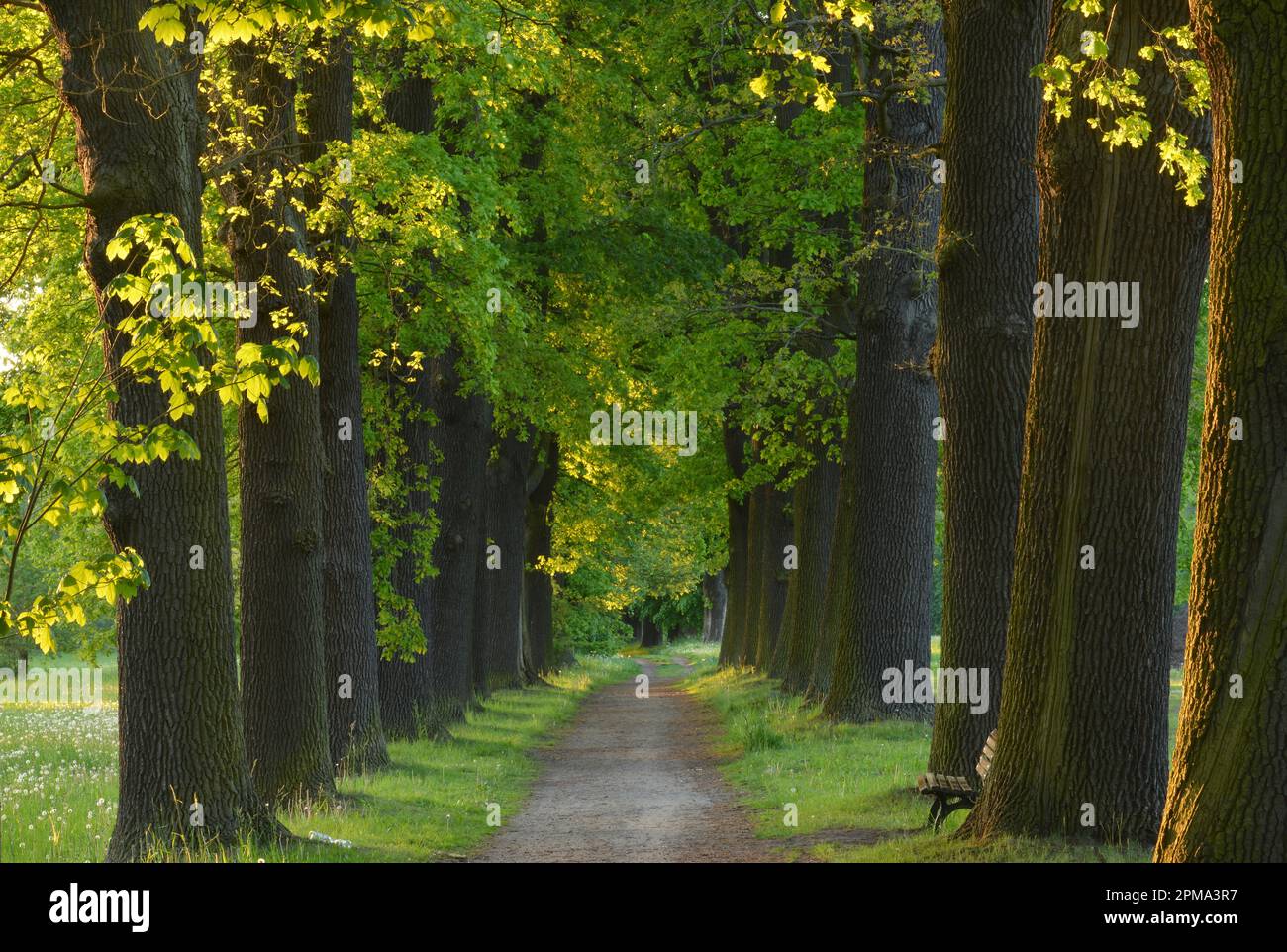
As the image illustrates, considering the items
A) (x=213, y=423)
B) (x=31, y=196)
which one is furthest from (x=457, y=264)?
(x=213, y=423)

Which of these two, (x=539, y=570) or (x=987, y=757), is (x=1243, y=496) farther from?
(x=539, y=570)

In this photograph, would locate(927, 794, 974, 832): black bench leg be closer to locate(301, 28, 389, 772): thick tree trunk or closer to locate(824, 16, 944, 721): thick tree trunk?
locate(824, 16, 944, 721): thick tree trunk

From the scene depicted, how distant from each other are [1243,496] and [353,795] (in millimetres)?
10447

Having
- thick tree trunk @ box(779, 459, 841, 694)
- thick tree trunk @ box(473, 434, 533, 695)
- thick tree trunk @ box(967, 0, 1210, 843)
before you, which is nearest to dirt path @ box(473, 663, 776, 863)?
thick tree trunk @ box(779, 459, 841, 694)

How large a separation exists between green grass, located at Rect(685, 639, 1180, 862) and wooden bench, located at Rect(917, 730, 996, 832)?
14cm

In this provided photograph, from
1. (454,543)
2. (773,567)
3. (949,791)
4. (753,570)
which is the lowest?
(949,791)

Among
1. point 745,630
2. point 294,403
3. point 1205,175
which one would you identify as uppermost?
point 1205,175

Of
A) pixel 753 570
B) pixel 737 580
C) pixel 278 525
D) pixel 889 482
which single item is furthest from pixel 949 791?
pixel 737 580

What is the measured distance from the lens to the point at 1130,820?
9.55m

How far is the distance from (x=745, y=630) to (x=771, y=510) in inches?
257

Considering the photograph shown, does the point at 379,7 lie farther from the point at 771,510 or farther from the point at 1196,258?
the point at 771,510

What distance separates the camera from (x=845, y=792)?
563 inches

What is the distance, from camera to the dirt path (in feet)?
40.1

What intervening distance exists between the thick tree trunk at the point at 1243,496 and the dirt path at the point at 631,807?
557 cm
